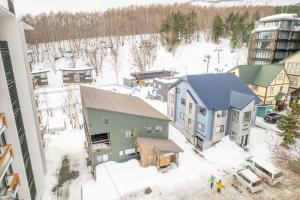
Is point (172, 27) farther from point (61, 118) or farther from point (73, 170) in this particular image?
point (73, 170)

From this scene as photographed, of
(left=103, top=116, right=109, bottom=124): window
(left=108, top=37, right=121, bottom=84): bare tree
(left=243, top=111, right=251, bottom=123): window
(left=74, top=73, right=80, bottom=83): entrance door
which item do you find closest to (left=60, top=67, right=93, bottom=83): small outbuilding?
(left=74, top=73, right=80, bottom=83): entrance door

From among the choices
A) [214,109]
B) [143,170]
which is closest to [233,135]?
[214,109]

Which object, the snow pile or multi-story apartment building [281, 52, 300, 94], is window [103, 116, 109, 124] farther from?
multi-story apartment building [281, 52, 300, 94]

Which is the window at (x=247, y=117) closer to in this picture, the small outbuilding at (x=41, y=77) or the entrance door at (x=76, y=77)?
the entrance door at (x=76, y=77)

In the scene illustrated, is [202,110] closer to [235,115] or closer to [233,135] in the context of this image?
[235,115]

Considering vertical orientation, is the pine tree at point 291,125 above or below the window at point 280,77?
below

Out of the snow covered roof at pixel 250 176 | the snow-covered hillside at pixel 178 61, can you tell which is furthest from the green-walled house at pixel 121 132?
the snow-covered hillside at pixel 178 61
